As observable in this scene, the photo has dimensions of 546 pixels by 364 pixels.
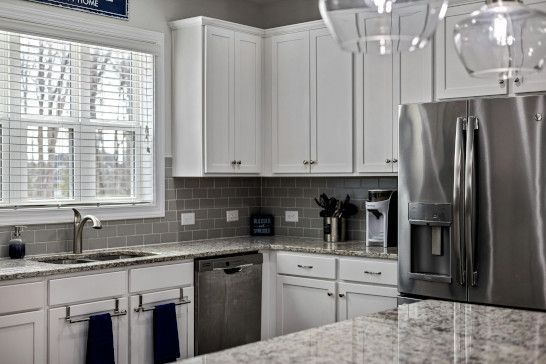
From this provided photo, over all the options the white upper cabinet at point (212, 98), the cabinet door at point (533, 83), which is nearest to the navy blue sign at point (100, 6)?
the white upper cabinet at point (212, 98)

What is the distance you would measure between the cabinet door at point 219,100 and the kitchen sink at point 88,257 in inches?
30.9

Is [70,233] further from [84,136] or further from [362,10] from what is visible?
[362,10]

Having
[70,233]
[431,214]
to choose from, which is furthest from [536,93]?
[70,233]

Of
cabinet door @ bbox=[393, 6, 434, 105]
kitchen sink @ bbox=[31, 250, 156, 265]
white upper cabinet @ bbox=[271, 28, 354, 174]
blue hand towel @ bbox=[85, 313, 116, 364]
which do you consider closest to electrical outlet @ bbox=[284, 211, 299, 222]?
white upper cabinet @ bbox=[271, 28, 354, 174]

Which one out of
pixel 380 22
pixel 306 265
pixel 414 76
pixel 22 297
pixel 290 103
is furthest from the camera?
pixel 290 103

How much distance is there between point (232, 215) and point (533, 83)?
2511 millimetres

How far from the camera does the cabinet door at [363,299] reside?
4.65m

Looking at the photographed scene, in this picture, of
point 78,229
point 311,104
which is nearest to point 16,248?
point 78,229

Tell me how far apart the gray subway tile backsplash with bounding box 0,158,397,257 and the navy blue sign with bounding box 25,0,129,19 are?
3.45 feet

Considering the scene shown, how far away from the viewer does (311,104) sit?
17.6ft

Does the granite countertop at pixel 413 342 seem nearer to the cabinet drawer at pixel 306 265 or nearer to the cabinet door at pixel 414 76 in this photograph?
the cabinet drawer at pixel 306 265

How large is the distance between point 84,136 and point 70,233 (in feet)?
2.06

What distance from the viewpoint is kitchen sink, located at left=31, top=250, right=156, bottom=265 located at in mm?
4527

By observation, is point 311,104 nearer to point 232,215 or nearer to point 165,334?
point 232,215
